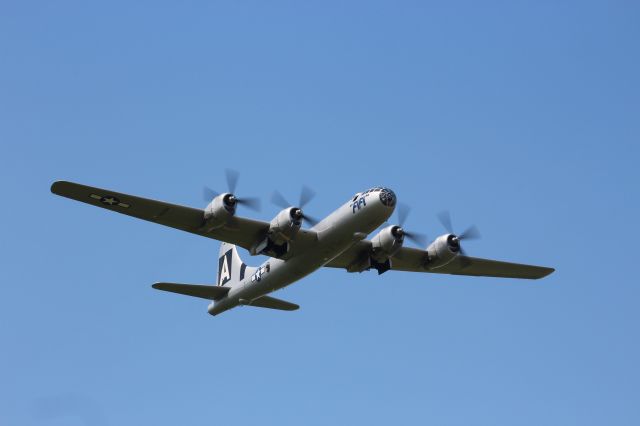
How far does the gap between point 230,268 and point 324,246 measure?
10.5m

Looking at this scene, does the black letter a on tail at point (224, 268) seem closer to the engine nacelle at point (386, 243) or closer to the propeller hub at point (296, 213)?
the engine nacelle at point (386, 243)

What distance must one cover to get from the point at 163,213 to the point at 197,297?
7.91 m

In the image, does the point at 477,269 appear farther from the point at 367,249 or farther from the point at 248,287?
the point at 248,287

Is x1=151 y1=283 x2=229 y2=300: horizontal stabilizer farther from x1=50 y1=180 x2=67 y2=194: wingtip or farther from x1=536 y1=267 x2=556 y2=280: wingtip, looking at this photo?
x1=536 y1=267 x2=556 y2=280: wingtip

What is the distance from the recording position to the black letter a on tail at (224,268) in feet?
155

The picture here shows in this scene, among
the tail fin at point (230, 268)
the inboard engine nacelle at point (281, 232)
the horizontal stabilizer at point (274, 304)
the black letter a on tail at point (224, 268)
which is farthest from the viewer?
the black letter a on tail at point (224, 268)

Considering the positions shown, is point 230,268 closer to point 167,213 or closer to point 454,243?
point 167,213

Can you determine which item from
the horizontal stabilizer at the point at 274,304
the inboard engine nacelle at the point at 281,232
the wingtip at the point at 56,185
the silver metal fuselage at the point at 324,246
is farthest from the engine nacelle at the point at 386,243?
the wingtip at the point at 56,185

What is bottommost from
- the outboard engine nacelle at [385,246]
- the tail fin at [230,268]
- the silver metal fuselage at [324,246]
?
the silver metal fuselage at [324,246]

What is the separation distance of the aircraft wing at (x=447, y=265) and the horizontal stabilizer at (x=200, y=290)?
223 inches

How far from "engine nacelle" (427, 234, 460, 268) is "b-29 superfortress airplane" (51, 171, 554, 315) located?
0.05 m

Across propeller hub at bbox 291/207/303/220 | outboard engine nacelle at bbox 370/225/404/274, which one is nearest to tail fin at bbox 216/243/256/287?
outboard engine nacelle at bbox 370/225/404/274

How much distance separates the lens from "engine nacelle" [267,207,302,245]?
37.7 m

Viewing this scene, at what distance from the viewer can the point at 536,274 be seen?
156 feet
